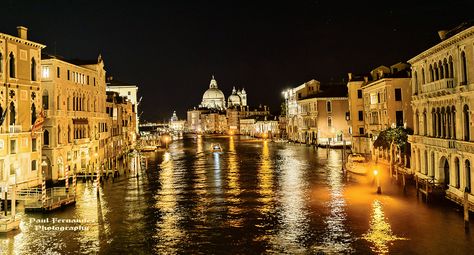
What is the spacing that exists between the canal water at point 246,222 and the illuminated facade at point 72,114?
16.6ft

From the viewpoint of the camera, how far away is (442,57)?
29844mm

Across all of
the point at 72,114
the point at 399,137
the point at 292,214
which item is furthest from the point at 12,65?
the point at 399,137

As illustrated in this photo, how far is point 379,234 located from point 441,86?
1347cm

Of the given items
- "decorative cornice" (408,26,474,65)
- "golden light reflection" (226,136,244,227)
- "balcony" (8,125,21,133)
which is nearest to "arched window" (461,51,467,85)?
"decorative cornice" (408,26,474,65)

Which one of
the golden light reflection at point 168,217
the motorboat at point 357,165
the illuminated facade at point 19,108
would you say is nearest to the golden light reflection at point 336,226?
the motorboat at point 357,165

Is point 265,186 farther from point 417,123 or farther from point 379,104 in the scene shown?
point 379,104

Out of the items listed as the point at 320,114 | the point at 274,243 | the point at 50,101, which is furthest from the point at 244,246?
the point at 320,114

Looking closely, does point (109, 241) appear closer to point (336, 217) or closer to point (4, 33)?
point (336, 217)

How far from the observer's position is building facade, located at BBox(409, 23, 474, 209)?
25698mm

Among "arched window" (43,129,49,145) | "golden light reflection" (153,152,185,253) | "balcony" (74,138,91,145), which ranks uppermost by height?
"arched window" (43,129,49,145)

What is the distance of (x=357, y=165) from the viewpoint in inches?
1711

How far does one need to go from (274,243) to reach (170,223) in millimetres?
6907

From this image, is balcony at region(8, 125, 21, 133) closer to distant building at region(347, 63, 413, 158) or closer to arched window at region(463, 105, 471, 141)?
arched window at region(463, 105, 471, 141)

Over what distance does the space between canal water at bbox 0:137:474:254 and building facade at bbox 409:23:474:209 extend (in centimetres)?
247
